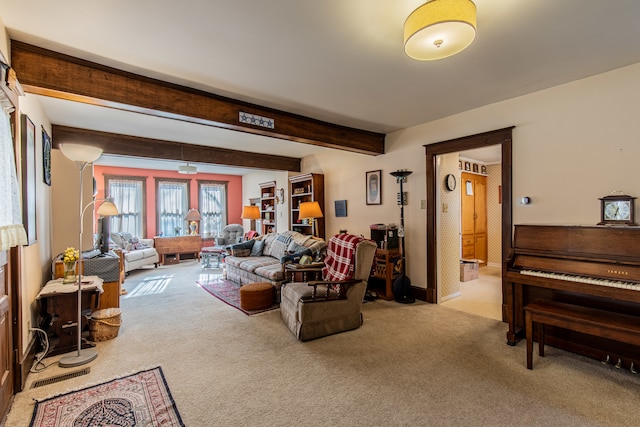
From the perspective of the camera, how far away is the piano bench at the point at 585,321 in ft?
6.78

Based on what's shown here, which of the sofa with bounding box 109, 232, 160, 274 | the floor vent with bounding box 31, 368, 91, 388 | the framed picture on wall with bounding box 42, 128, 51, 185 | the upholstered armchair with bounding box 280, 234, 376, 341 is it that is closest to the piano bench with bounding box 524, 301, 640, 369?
the upholstered armchair with bounding box 280, 234, 376, 341

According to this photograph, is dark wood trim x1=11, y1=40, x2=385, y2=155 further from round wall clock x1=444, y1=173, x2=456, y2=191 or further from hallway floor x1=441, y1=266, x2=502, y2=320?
hallway floor x1=441, y1=266, x2=502, y2=320

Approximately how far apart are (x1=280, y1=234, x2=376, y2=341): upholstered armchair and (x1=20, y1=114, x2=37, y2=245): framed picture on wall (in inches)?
93.8

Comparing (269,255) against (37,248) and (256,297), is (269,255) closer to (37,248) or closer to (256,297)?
(256,297)

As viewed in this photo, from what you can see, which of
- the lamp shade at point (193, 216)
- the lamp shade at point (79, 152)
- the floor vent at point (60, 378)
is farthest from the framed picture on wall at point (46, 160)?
the lamp shade at point (193, 216)

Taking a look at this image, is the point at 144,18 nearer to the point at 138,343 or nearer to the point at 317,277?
the point at 138,343

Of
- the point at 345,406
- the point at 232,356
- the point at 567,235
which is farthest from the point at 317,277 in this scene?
the point at 567,235

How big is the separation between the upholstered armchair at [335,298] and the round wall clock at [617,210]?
84.1 inches

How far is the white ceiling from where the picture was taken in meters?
1.86

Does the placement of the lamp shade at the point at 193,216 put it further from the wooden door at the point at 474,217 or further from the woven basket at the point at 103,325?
the wooden door at the point at 474,217

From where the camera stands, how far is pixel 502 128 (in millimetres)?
3459

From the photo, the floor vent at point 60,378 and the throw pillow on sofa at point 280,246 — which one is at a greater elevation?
the throw pillow on sofa at point 280,246

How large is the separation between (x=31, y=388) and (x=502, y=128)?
16.5 ft

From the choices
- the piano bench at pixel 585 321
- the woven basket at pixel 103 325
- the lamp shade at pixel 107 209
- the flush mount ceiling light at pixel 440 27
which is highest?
the flush mount ceiling light at pixel 440 27
